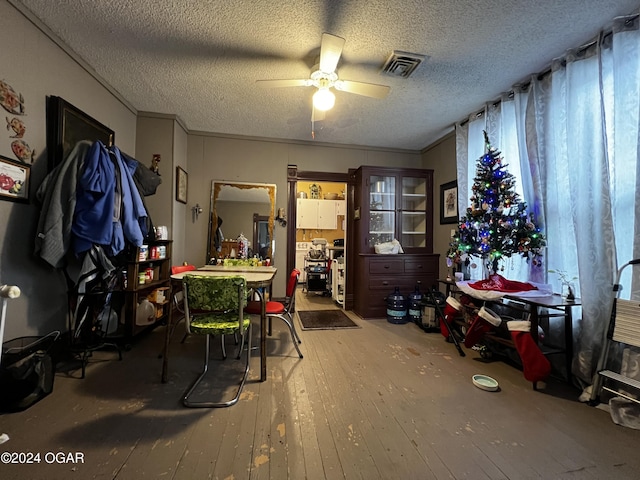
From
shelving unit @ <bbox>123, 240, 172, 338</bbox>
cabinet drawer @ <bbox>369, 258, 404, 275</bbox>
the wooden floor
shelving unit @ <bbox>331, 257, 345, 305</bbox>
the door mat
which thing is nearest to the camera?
the wooden floor

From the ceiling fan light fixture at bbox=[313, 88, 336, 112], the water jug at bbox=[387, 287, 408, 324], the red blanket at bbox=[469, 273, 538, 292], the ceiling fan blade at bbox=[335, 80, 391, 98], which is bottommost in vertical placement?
the water jug at bbox=[387, 287, 408, 324]

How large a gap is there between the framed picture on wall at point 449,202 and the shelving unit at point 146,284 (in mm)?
3527

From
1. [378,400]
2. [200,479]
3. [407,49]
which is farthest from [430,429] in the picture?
[407,49]

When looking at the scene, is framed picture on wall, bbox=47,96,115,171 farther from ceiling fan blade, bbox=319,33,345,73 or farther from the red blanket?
the red blanket

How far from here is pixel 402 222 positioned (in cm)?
412

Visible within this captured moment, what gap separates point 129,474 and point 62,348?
1710mm

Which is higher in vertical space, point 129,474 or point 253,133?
point 253,133

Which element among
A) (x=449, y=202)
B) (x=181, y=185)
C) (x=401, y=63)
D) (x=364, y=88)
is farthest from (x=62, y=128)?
(x=449, y=202)

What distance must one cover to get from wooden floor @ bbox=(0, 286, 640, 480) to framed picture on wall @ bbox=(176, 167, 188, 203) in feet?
6.88

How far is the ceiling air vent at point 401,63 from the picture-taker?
2188 millimetres

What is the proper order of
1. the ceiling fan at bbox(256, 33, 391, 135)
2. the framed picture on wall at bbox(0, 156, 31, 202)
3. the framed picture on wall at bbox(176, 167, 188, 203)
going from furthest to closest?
the framed picture on wall at bbox(176, 167, 188, 203) < the ceiling fan at bbox(256, 33, 391, 135) < the framed picture on wall at bbox(0, 156, 31, 202)

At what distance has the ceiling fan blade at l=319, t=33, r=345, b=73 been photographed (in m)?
1.76

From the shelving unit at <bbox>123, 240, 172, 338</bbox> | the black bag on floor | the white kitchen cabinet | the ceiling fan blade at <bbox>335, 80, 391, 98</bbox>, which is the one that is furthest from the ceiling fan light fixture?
the white kitchen cabinet

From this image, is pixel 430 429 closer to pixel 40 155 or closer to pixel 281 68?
pixel 281 68
